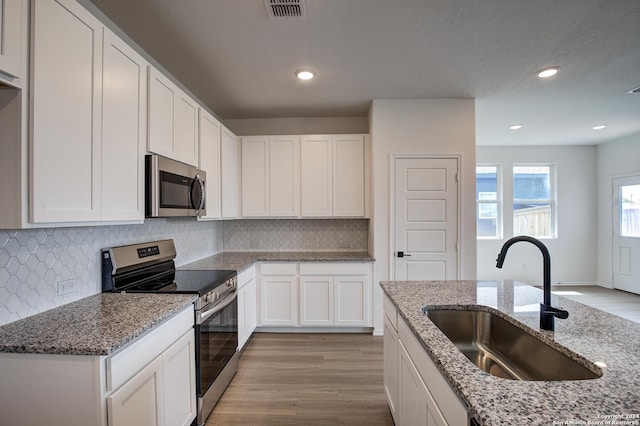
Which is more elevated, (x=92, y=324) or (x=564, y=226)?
(x=564, y=226)

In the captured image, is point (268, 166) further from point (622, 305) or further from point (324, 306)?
point (622, 305)

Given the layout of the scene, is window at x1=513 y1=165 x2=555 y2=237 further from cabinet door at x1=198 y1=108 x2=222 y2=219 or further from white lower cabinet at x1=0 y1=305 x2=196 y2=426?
white lower cabinet at x1=0 y1=305 x2=196 y2=426

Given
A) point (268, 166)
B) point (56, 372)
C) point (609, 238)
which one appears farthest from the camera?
point (609, 238)

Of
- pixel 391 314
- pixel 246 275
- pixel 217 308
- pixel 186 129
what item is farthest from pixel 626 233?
pixel 186 129

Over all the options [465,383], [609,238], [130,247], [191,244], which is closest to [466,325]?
[465,383]

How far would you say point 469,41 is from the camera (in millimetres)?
2215

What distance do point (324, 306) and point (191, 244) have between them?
1.63 meters

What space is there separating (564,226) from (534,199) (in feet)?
2.51

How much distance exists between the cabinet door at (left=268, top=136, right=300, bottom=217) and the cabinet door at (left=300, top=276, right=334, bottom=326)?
0.87 meters

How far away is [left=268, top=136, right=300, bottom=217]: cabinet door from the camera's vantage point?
3.65m

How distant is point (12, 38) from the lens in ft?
3.46

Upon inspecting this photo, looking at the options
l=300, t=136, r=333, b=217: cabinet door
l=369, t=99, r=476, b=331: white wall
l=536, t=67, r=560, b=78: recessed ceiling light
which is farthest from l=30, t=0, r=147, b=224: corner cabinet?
l=536, t=67, r=560, b=78: recessed ceiling light

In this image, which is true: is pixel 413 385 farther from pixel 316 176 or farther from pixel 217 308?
pixel 316 176

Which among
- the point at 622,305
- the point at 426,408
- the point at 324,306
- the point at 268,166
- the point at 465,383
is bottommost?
the point at 622,305
